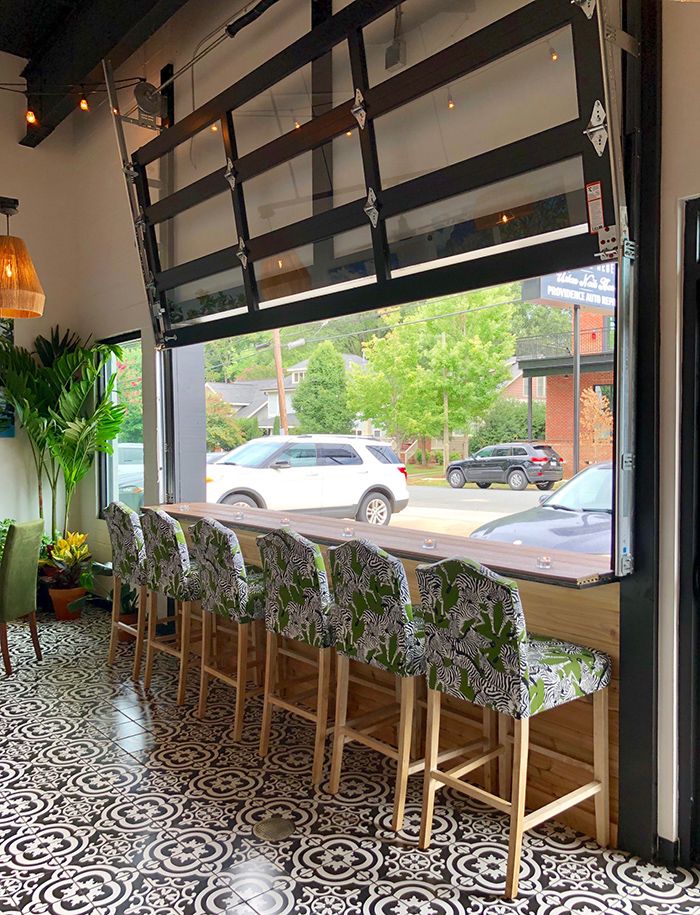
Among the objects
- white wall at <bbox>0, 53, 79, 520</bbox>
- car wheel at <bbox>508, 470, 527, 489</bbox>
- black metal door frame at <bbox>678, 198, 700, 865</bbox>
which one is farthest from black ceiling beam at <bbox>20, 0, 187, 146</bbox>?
black metal door frame at <bbox>678, 198, 700, 865</bbox>

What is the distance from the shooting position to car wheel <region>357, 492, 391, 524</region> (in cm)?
459

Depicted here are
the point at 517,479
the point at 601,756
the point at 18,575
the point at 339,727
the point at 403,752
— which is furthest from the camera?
the point at 18,575

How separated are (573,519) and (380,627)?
1039mm

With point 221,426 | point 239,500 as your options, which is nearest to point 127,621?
point 239,500

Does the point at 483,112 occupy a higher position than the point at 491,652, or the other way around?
the point at 483,112

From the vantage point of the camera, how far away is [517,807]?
2518mm

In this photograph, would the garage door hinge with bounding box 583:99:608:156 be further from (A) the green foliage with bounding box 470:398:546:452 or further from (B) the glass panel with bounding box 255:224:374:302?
(B) the glass panel with bounding box 255:224:374:302

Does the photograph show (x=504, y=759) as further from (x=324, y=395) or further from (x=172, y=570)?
(x=324, y=395)

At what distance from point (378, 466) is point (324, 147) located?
1.79m

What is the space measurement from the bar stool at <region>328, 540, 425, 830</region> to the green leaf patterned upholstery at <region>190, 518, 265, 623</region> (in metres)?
0.70

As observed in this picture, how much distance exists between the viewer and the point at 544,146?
112 inches

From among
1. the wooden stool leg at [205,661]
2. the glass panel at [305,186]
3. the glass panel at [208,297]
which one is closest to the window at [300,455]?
the glass panel at [208,297]

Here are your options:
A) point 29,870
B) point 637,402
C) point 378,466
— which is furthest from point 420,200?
point 29,870

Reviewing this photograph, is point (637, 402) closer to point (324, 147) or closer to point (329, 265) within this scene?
point (329, 265)
